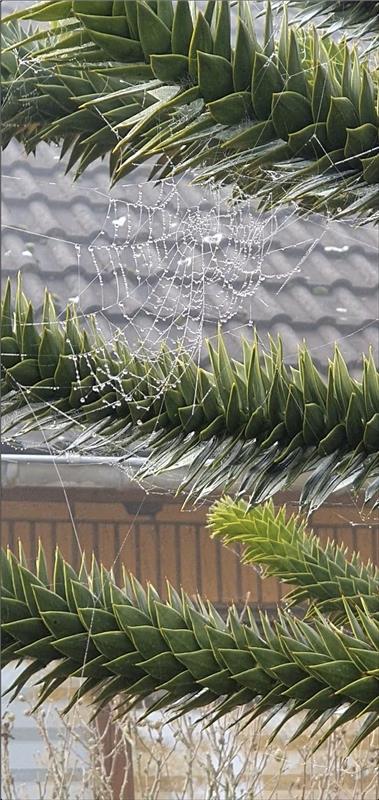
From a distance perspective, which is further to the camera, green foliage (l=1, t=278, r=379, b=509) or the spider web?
the spider web

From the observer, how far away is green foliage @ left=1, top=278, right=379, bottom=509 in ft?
1.94

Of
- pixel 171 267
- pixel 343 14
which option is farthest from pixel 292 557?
pixel 343 14

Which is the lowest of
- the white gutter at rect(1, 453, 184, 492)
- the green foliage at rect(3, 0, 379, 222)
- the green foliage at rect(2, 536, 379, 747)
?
the green foliage at rect(2, 536, 379, 747)

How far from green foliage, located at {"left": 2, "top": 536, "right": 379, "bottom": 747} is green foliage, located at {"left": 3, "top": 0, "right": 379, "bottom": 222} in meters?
0.24

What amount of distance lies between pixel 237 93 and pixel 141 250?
8.2 inches

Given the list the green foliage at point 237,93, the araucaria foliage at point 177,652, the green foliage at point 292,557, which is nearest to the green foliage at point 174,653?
the araucaria foliage at point 177,652

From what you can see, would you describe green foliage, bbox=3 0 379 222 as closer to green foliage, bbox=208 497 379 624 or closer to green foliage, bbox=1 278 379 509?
green foliage, bbox=1 278 379 509

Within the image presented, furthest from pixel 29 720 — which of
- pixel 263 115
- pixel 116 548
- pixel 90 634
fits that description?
pixel 263 115

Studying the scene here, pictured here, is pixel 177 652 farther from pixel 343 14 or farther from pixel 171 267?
pixel 343 14

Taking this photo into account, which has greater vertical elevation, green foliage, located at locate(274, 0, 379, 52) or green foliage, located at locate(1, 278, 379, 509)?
green foliage, located at locate(274, 0, 379, 52)

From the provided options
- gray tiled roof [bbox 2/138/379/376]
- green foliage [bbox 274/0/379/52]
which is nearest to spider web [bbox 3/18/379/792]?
gray tiled roof [bbox 2/138/379/376]

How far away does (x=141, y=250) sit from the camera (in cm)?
71

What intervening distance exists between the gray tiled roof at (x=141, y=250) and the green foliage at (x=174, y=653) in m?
0.22

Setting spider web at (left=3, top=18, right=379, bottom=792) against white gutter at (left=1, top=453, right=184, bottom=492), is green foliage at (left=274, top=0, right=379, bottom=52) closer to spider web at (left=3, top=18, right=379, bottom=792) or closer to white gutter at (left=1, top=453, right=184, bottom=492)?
spider web at (left=3, top=18, right=379, bottom=792)
